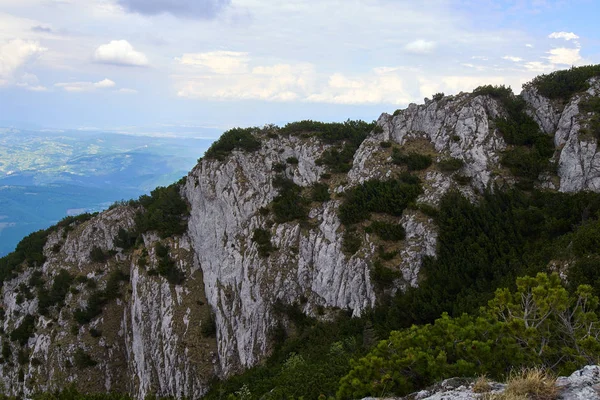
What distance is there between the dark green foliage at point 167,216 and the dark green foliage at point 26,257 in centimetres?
1596

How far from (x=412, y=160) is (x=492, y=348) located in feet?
86.7

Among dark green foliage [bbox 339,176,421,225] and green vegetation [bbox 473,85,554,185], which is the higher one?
green vegetation [bbox 473,85,554,185]

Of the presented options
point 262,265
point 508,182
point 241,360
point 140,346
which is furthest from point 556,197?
point 140,346

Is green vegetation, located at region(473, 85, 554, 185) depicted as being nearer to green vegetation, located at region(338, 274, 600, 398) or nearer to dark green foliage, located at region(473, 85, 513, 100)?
dark green foliage, located at region(473, 85, 513, 100)

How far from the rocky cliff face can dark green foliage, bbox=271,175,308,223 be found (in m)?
0.85

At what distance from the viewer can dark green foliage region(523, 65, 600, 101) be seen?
111 feet

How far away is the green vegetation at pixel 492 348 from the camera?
1173cm

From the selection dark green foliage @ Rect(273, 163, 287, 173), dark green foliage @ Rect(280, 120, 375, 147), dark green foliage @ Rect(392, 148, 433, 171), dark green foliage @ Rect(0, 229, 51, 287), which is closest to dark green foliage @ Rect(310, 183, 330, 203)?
dark green foliage @ Rect(273, 163, 287, 173)

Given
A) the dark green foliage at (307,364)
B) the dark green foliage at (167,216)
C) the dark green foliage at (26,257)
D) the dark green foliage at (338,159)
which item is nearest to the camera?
the dark green foliage at (307,364)

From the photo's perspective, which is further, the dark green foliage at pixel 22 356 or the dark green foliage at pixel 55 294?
the dark green foliage at pixel 55 294

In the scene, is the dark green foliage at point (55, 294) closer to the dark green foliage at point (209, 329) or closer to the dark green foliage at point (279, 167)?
the dark green foliage at point (209, 329)

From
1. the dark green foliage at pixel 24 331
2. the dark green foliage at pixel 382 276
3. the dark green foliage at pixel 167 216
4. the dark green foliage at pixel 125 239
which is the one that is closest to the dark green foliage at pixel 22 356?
the dark green foliage at pixel 24 331

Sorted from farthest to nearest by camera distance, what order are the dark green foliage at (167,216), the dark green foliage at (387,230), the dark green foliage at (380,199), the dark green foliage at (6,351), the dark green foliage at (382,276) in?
the dark green foliage at (167,216), the dark green foliage at (6,351), the dark green foliage at (380,199), the dark green foliage at (387,230), the dark green foliage at (382,276)

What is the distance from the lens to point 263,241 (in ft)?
128
